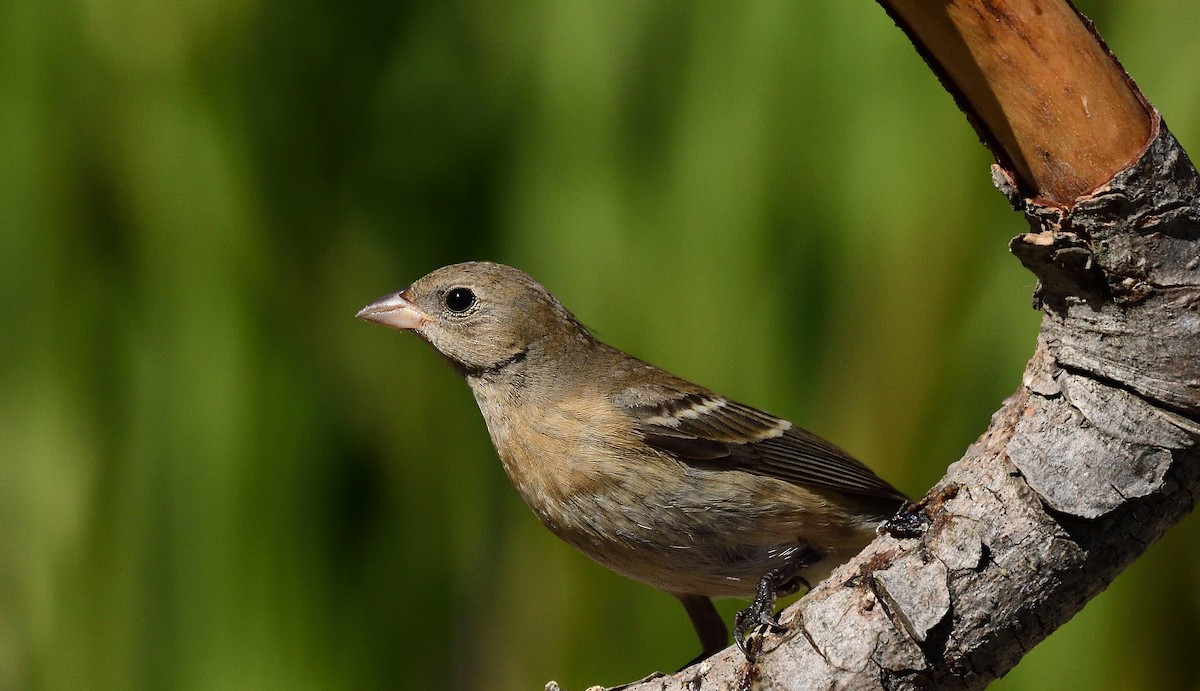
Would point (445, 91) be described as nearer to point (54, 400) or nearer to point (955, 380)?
point (54, 400)

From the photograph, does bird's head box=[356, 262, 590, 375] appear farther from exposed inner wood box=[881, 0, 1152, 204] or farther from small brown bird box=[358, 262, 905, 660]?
exposed inner wood box=[881, 0, 1152, 204]

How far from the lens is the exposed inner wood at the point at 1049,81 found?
2029 mm

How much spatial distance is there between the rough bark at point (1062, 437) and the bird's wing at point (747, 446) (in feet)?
3.51

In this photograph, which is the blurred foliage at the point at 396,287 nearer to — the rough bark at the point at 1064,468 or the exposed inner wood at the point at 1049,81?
the rough bark at the point at 1064,468

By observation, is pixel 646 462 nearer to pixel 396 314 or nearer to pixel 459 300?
pixel 459 300

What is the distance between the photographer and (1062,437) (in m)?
2.17

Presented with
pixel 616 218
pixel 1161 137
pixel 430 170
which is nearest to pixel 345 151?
pixel 430 170

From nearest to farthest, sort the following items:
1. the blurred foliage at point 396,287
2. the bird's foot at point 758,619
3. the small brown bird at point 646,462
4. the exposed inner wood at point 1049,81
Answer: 1. the exposed inner wood at point 1049,81
2. the bird's foot at point 758,619
3. the small brown bird at point 646,462
4. the blurred foliage at point 396,287

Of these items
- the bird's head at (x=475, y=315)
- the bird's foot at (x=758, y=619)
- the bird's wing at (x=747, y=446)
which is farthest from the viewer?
the bird's head at (x=475, y=315)

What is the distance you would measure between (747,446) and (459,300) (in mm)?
1143

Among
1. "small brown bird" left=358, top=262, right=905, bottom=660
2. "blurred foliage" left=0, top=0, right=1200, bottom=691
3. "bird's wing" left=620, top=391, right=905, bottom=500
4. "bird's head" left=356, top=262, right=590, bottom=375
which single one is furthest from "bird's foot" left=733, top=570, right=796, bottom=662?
"blurred foliage" left=0, top=0, right=1200, bottom=691

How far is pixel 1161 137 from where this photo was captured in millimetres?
2035

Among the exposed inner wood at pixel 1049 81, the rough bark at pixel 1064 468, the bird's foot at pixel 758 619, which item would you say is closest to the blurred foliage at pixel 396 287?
the bird's foot at pixel 758 619

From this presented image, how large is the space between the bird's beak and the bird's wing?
2.69 feet
